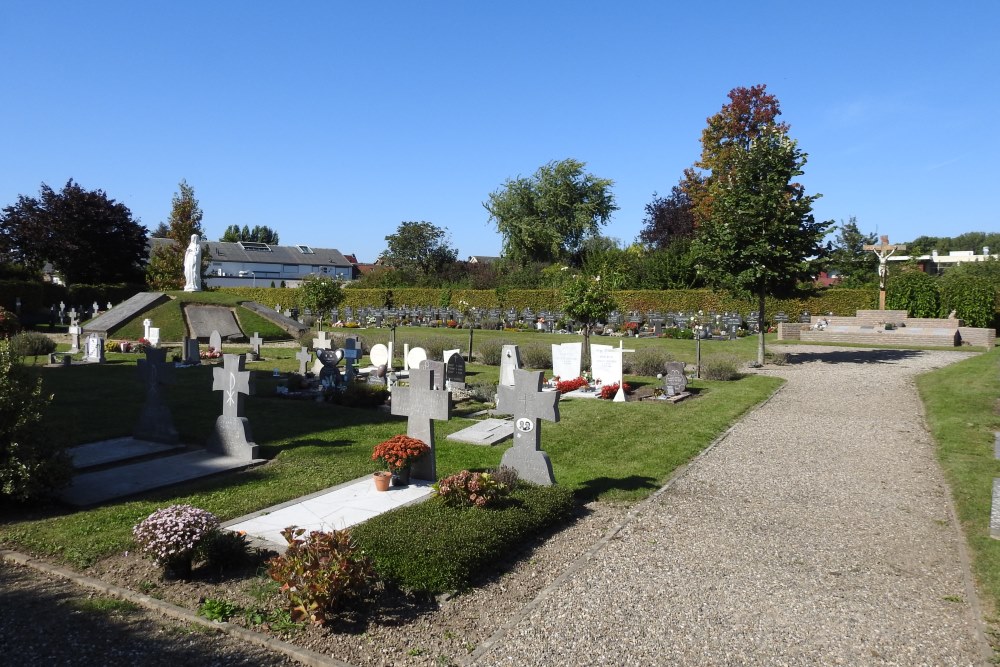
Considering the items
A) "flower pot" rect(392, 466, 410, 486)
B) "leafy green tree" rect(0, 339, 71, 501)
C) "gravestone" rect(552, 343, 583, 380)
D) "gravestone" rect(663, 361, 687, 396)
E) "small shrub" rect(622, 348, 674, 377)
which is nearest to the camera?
"leafy green tree" rect(0, 339, 71, 501)

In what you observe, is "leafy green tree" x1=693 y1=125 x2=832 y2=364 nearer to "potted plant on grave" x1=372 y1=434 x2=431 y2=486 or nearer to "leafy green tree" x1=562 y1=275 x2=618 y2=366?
"leafy green tree" x1=562 y1=275 x2=618 y2=366

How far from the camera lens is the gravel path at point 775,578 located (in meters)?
4.79

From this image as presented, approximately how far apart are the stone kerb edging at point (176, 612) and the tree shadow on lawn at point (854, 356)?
2163cm

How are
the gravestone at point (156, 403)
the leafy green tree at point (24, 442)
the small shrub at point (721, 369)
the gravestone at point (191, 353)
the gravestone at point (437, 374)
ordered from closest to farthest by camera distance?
the leafy green tree at point (24, 442) → the gravestone at point (437, 374) → the gravestone at point (156, 403) → the small shrub at point (721, 369) → the gravestone at point (191, 353)

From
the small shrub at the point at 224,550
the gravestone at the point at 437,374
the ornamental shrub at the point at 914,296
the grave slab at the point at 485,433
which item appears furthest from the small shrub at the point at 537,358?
the ornamental shrub at the point at 914,296

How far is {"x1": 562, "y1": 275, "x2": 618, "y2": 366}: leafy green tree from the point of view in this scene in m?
20.7

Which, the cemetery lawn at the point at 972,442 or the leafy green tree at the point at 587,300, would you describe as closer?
the cemetery lawn at the point at 972,442

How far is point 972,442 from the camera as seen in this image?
1120 cm

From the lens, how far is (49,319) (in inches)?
1596

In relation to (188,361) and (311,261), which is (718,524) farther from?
(311,261)

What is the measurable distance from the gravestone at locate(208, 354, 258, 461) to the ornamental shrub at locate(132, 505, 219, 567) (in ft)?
12.7

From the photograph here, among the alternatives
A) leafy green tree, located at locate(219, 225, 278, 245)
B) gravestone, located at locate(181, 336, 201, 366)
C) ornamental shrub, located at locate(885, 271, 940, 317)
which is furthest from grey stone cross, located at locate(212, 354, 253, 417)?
leafy green tree, located at locate(219, 225, 278, 245)

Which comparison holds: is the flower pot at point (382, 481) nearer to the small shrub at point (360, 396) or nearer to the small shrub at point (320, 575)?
the small shrub at point (320, 575)

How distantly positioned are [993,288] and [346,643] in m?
35.6
